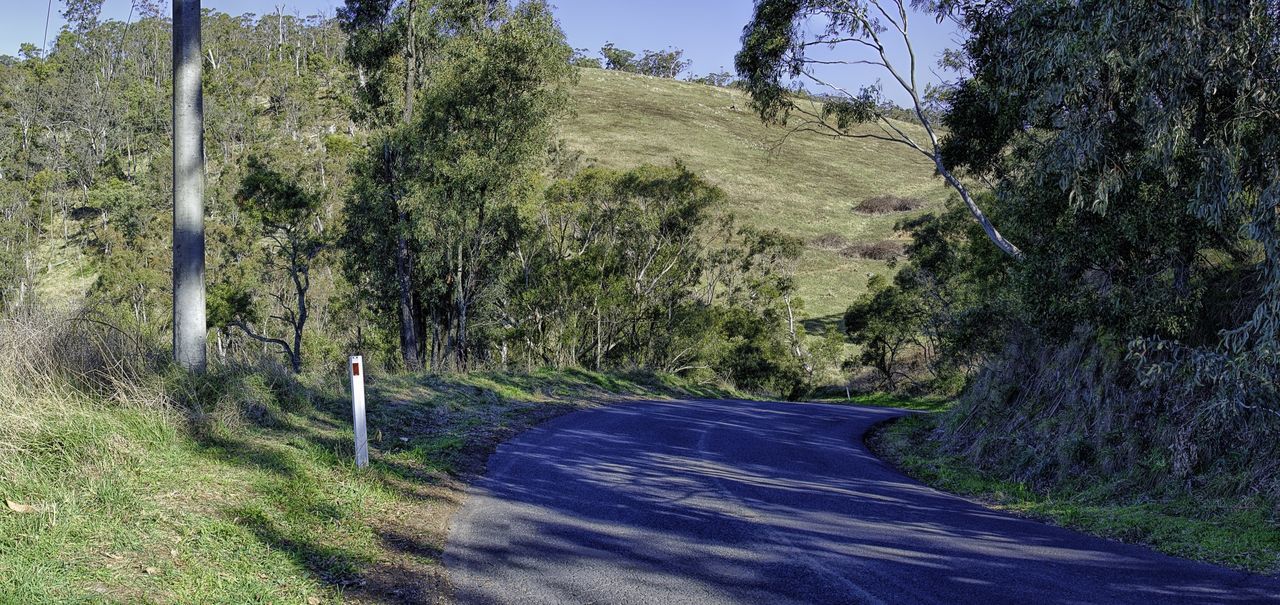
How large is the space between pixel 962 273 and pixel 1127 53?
1025 inches

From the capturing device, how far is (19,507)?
5.28 m

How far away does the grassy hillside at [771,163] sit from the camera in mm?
68500

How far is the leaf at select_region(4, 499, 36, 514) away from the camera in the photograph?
5.26 m

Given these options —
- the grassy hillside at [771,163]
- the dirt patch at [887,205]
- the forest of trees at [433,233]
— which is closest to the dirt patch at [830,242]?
the grassy hillside at [771,163]

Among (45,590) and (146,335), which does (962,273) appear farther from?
(45,590)

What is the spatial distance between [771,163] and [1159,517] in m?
75.2

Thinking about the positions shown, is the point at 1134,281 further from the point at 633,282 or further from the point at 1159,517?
the point at 633,282

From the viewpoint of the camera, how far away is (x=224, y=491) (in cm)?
661

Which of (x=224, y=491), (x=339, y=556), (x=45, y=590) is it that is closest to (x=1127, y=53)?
(x=339, y=556)

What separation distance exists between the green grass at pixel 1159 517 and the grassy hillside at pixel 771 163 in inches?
1864

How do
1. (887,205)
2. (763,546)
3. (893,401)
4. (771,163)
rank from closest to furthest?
(763,546), (893,401), (771,163), (887,205)

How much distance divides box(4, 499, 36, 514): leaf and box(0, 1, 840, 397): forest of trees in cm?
373

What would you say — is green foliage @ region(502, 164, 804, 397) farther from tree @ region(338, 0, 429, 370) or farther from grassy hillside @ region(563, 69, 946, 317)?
grassy hillside @ region(563, 69, 946, 317)

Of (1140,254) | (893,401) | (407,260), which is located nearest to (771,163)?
(893,401)
